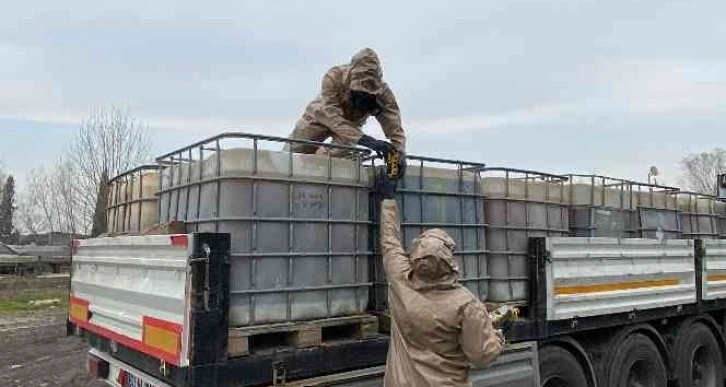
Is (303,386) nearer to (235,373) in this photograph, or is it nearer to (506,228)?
(235,373)

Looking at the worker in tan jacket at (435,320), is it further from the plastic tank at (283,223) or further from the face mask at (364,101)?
the face mask at (364,101)

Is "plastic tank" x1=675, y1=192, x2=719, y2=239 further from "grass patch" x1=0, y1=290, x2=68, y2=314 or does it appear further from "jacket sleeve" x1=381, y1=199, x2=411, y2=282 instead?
"grass patch" x1=0, y1=290, x2=68, y2=314

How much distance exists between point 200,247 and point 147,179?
1.77 metres

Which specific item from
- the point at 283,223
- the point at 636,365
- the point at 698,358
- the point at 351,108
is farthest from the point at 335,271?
the point at 698,358

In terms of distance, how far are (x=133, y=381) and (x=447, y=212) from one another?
2260 mm

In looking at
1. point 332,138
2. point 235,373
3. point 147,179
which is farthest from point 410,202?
point 147,179

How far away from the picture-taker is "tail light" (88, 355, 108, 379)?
471cm

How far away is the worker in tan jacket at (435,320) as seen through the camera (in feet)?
11.0

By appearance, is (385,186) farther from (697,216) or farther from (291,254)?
(697,216)

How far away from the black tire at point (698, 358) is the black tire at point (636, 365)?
476 millimetres

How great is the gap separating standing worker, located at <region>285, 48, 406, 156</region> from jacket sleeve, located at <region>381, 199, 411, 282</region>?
59 centimetres

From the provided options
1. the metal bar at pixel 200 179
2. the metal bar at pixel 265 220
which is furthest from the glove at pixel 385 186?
the metal bar at pixel 200 179

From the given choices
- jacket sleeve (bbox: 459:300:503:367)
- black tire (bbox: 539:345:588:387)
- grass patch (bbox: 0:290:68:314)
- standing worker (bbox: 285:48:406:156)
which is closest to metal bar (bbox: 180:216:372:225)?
standing worker (bbox: 285:48:406:156)

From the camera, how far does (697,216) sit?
286 inches
